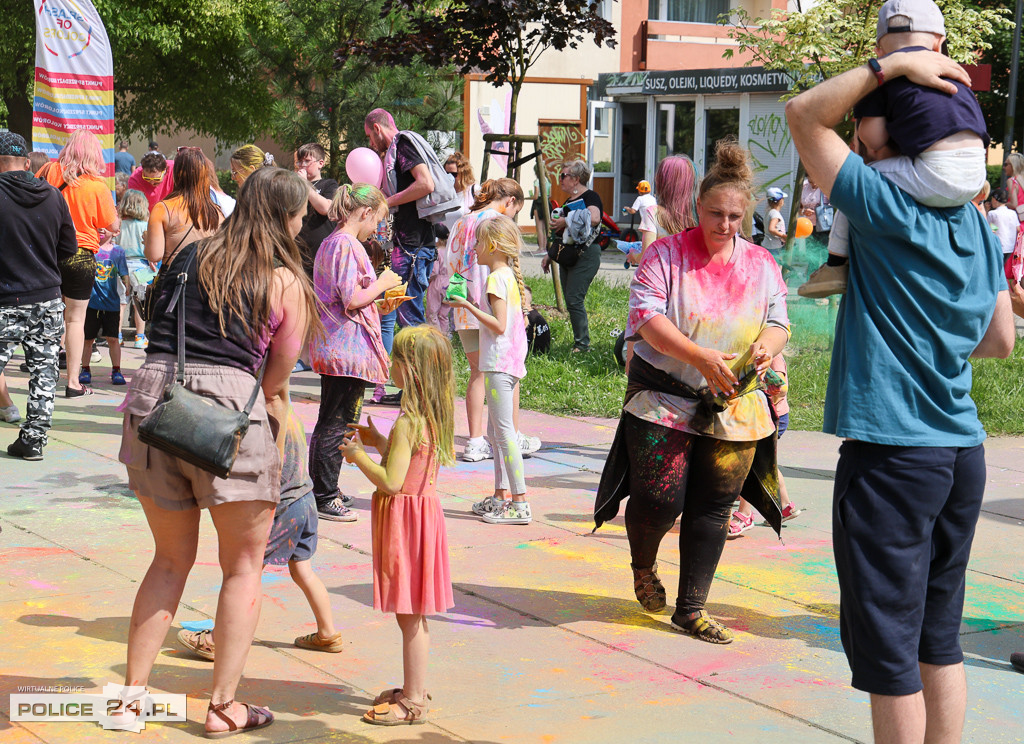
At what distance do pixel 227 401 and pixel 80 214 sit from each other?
6.49 m

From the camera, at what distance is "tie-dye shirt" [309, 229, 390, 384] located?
6.34 m

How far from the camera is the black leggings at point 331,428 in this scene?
21.2 feet

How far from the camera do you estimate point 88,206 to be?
9.61 meters

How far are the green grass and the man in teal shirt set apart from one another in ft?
20.5

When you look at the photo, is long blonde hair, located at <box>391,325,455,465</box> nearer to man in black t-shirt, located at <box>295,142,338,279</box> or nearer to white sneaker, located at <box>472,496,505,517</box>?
white sneaker, located at <box>472,496,505,517</box>

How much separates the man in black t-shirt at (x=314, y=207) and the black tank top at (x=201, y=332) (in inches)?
172

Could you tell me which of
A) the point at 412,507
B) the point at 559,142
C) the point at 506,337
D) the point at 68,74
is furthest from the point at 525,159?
the point at 559,142

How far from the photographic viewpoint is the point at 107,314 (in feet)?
34.0

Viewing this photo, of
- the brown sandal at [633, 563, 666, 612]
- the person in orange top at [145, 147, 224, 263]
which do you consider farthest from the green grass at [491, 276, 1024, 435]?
the brown sandal at [633, 563, 666, 612]

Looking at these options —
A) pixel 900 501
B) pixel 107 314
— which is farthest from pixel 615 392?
pixel 900 501

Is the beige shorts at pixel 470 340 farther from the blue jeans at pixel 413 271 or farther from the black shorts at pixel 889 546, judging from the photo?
the black shorts at pixel 889 546

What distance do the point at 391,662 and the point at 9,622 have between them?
153 cm

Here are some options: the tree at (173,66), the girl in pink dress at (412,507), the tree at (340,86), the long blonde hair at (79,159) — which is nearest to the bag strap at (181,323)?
the girl in pink dress at (412,507)

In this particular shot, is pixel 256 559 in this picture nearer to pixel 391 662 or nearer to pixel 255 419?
pixel 255 419
